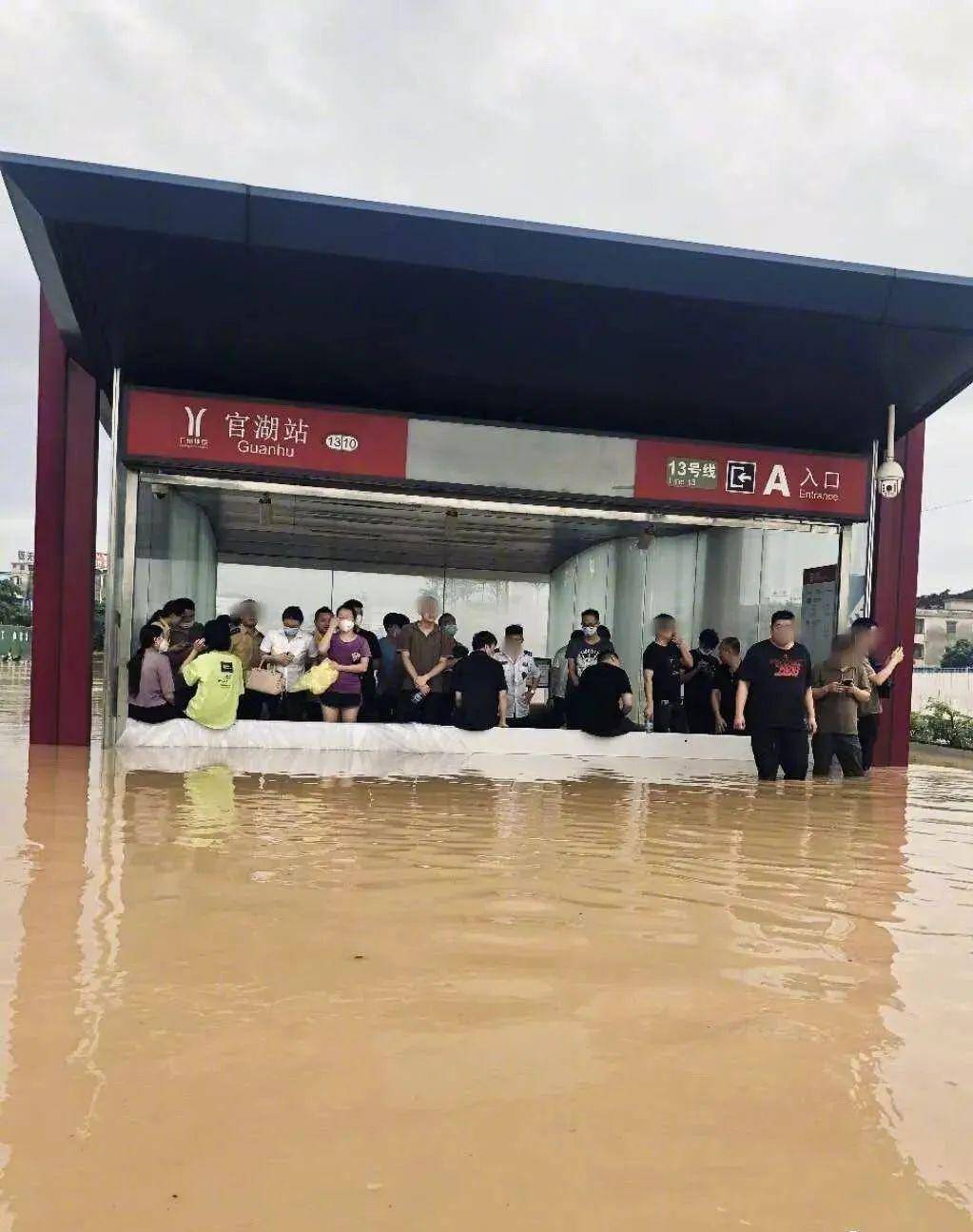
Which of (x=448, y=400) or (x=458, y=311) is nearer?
(x=458, y=311)

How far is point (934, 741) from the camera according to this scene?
52.6 ft

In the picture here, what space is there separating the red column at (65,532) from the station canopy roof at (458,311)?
689mm

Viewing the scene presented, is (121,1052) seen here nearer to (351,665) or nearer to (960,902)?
(960,902)

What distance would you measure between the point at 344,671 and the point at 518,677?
99.7 inches

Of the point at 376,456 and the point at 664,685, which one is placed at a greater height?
the point at 376,456

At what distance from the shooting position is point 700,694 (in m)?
11.7

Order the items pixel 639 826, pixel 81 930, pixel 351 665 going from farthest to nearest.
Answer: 1. pixel 351 665
2. pixel 639 826
3. pixel 81 930

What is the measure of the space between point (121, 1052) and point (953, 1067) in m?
2.09

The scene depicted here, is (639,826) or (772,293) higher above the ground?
(772,293)

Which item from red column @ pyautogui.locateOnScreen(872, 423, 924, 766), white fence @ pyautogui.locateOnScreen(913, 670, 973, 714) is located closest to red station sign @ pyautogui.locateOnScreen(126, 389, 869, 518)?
red column @ pyautogui.locateOnScreen(872, 423, 924, 766)

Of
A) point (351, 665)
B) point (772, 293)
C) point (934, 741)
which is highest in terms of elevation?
point (772, 293)

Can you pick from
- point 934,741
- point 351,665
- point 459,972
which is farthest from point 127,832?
point 934,741

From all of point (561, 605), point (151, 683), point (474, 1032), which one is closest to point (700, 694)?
point (561, 605)

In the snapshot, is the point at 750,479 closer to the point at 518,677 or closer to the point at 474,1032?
the point at 518,677
